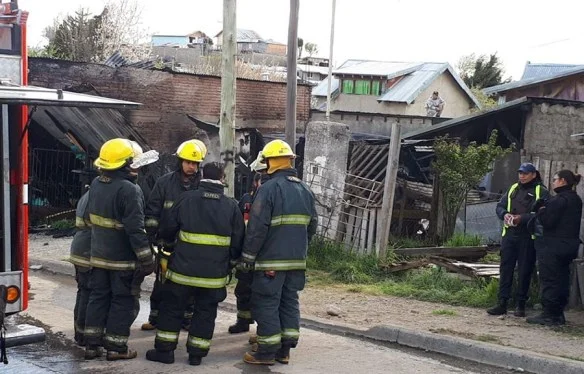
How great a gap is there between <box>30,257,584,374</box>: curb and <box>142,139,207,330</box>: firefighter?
2179mm

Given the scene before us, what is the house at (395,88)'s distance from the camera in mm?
39500

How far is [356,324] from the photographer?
8.86 m

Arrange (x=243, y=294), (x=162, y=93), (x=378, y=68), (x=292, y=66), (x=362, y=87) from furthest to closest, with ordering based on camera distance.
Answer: (x=378, y=68) → (x=362, y=87) → (x=162, y=93) → (x=292, y=66) → (x=243, y=294)

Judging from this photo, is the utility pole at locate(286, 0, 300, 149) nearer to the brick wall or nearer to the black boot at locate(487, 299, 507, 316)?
the black boot at locate(487, 299, 507, 316)

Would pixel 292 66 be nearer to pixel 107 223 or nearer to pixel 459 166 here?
pixel 459 166

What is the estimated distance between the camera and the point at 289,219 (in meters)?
7.11

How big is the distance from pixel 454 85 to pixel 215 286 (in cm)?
3607

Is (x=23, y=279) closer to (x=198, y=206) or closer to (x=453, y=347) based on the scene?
(x=198, y=206)

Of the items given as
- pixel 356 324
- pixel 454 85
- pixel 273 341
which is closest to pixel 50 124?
pixel 356 324

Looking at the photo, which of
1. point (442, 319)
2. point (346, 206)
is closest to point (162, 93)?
point (346, 206)

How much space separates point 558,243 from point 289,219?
3.15 metres

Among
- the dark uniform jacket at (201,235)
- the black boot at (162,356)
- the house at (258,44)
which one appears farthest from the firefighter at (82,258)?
the house at (258,44)

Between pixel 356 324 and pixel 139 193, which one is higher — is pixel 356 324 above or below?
below

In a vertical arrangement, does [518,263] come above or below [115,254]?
below
